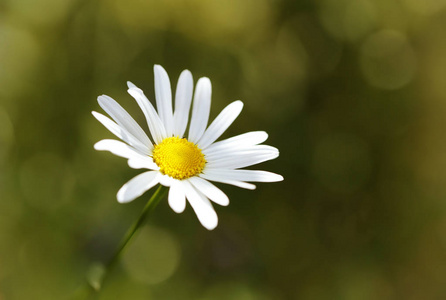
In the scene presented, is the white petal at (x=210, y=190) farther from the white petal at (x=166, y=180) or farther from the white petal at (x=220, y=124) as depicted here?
the white petal at (x=220, y=124)

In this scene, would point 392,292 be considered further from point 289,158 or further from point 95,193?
point 95,193

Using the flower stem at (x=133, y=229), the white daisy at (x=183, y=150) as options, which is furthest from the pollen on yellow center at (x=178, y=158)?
the flower stem at (x=133, y=229)

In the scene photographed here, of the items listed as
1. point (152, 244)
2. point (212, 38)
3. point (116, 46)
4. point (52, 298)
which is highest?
point (212, 38)

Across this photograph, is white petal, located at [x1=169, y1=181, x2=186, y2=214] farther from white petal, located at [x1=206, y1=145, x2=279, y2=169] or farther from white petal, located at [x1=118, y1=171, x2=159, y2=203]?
white petal, located at [x1=206, y1=145, x2=279, y2=169]

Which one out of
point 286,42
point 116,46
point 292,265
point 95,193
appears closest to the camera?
point 95,193

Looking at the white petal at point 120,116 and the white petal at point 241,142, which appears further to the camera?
the white petal at point 241,142

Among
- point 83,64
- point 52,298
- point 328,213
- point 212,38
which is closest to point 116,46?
point 83,64

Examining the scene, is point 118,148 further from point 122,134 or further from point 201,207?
point 201,207
